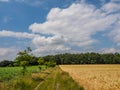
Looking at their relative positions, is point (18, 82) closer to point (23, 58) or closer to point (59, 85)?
point (59, 85)

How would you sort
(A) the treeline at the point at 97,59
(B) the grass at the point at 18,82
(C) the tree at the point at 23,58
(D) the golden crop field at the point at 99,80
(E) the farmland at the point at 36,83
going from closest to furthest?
1. (D) the golden crop field at the point at 99,80
2. (B) the grass at the point at 18,82
3. (E) the farmland at the point at 36,83
4. (C) the tree at the point at 23,58
5. (A) the treeline at the point at 97,59

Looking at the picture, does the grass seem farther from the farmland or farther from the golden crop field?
the golden crop field

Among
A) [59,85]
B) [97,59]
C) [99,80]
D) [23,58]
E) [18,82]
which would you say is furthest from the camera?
[97,59]

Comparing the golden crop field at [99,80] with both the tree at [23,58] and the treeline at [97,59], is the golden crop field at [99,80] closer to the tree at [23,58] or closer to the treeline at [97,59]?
the tree at [23,58]

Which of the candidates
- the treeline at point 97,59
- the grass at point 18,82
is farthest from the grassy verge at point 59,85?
the treeline at point 97,59

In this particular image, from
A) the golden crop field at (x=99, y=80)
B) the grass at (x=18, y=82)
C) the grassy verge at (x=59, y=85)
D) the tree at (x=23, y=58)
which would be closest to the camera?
the golden crop field at (x=99, y=80)

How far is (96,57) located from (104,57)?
6.59 meters

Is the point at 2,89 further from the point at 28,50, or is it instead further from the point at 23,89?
the point at 28,50

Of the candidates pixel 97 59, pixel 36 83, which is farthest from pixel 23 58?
pixel 97 59

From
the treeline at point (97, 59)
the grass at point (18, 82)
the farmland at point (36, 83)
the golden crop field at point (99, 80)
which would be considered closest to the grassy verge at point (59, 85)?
the farmland at point (36, 83)

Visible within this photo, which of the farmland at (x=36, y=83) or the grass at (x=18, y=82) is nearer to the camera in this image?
the grass at (x=18, y=82)

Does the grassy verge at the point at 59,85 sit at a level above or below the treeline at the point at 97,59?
below

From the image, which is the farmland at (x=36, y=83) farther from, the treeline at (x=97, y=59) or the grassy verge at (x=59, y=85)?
the treeline at (x=97, y=59)

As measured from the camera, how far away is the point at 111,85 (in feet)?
69.1
